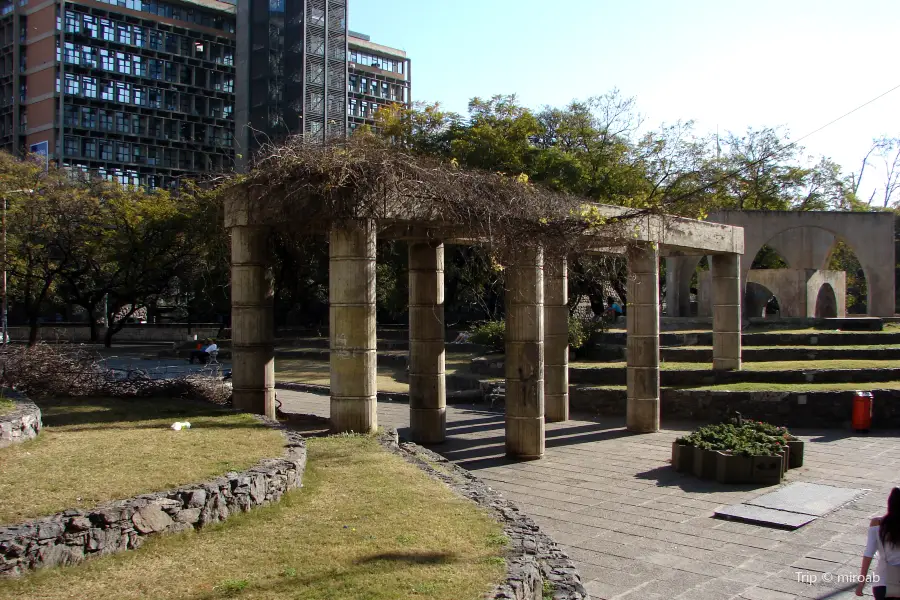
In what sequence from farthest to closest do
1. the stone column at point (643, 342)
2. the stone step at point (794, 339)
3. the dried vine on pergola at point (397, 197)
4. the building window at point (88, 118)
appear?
the building window at point (88, 118) < the stone step at point (794, 339) < the stone column at point (643, 342) < the dried vine on pergola at point (397, 197)

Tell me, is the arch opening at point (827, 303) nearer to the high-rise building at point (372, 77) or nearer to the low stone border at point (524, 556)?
the low stone border at point (524, 556)

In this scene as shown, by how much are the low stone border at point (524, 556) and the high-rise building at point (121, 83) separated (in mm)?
52108

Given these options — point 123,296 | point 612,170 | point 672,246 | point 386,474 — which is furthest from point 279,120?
point 386,474

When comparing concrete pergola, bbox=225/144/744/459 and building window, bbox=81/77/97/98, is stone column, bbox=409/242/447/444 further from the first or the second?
building window, bbox=81/77/97/98

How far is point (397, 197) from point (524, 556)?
539 centimetres

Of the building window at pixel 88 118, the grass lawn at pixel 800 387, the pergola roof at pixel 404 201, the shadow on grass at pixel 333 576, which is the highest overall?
the building window at pixel 88 118

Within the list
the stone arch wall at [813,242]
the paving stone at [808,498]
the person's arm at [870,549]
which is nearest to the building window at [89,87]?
the stone arch wall at [813,242]

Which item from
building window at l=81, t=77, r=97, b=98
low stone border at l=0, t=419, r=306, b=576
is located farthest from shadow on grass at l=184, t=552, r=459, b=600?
building window at l=81, t=77, r=97, b=98

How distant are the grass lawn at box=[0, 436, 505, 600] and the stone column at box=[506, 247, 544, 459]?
4.34m

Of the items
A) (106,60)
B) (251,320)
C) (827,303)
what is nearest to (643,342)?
(251,320)

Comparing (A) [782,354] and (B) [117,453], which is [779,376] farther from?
(B) [117,453]

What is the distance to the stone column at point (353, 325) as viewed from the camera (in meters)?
9.83

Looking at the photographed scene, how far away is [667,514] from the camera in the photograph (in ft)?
29.2

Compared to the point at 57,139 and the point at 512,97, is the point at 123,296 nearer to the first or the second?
the point at 512,97
